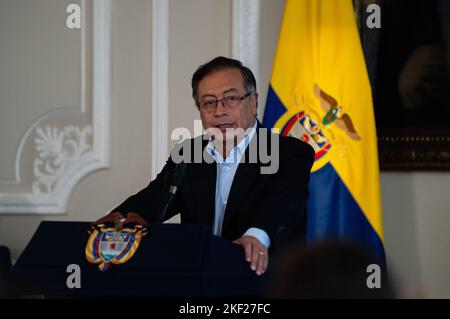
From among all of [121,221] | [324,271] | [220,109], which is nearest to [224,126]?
[220,109]

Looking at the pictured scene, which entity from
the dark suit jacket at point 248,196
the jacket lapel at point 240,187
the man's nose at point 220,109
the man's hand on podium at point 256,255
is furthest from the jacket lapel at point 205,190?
the man's hand on podium at point 256,255

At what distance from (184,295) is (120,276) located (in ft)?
0.62

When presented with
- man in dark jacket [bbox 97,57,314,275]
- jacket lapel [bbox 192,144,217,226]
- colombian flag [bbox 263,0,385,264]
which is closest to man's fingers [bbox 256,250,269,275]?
man in dark jacket [bbox 97,57,314,275]

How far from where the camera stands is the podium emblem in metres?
1.69

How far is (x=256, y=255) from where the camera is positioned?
5.64 ft

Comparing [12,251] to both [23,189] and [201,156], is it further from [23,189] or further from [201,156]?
[201,156]

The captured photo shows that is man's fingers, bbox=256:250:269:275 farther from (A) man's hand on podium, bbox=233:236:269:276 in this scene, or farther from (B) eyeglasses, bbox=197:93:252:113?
(B) eyeglasses, bbox=197:93:252:113

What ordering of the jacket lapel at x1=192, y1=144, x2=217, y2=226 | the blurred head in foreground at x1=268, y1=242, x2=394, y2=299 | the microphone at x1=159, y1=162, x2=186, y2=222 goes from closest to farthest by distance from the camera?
the blurred head in foreground at x1=268, y1=242, x2=394, y2=299, the microphone at x1=159, y1=162, x2=186, y2=222, the jacket lapel at x1=192, y1=144, x2=217, y2=226

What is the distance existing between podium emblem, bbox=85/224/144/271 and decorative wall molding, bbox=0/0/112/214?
99.8 inches

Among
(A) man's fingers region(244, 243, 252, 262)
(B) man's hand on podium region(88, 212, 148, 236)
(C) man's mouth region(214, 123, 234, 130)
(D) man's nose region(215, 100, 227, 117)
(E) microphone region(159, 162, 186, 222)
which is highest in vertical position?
(D) man's nose region(215, 100, 227, 117)

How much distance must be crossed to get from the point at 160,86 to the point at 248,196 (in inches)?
81.6

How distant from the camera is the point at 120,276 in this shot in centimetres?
166

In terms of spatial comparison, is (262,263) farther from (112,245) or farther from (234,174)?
(234,174)
